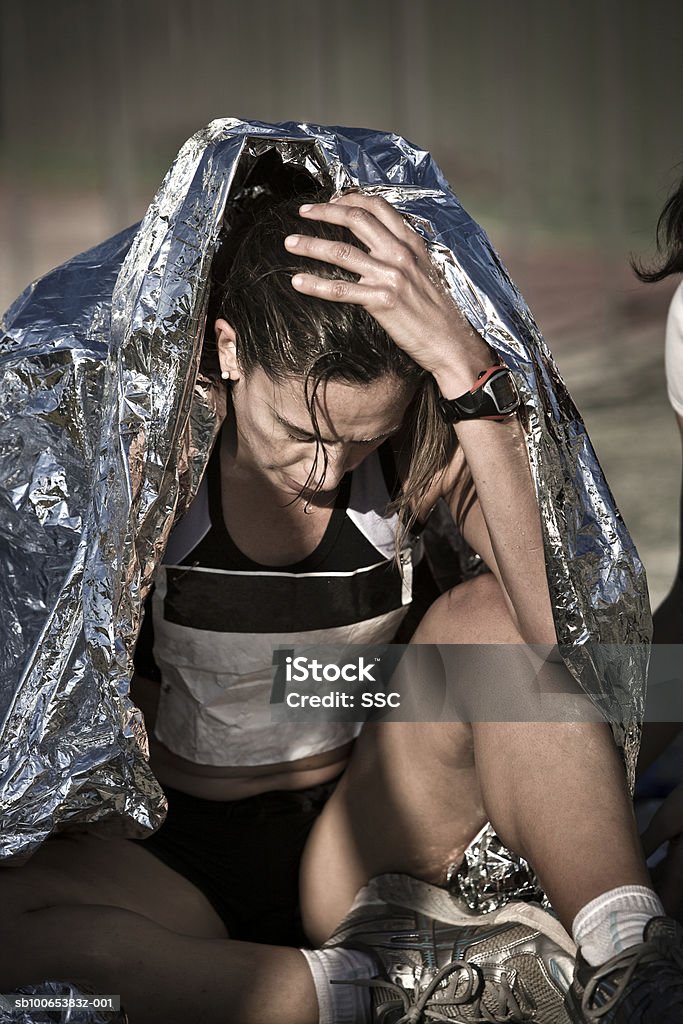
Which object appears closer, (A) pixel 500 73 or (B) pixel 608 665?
(B) pixel 608 665

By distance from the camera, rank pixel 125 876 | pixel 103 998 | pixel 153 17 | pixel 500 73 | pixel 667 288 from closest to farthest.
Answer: pixel 103 998 → pixel 125 876 → pixel 153 17 → pixel 500 73 → pixel 667 288

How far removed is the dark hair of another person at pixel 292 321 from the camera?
0.92 m

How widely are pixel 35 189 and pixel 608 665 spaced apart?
2.25 meters

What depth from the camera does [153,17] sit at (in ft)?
8.50

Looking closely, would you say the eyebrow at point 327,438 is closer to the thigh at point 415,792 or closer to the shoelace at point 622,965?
the thigh at point 415,792

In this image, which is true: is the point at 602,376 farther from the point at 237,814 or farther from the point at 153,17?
the point at 237,814

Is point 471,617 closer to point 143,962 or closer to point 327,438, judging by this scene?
point 327,438

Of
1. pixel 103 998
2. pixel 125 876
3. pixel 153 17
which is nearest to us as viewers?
pixel 103 998

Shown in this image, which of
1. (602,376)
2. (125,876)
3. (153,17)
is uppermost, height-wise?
(153,17)

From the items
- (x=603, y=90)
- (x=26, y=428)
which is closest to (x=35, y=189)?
(x=603, y=90)

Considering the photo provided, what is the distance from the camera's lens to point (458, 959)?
1.01 m

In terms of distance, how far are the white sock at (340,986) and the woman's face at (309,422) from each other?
0.43 meters

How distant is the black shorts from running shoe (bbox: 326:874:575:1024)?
0.08m

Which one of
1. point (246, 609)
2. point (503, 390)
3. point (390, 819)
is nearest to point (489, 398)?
point (503, 390)
